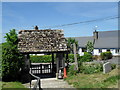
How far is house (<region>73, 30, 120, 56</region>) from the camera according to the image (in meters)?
48.1

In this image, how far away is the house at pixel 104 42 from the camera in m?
48.1

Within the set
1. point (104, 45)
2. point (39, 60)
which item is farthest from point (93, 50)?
point (39, 60)

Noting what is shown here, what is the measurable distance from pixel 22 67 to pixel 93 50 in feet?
125

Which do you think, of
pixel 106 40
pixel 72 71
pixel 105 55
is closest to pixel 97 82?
pixel 72 71

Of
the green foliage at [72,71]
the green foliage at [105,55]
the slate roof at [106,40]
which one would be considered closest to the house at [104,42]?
the slate roof at [106,40]

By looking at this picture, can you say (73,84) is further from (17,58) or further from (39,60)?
(39,60)

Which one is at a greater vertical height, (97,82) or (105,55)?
(105,55)

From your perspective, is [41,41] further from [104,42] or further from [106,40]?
[106,40]

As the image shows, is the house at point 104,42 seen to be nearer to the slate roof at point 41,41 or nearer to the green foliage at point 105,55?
the green foliage at point 105,55

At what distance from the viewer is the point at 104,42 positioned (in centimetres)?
5219

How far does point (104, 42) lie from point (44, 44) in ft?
124

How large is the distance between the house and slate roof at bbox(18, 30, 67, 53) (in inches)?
1264

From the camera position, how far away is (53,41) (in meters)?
18.0

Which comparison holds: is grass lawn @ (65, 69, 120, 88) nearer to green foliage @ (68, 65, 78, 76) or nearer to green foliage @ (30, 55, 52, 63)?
green foliage @ (68, 65, 78, 76)
